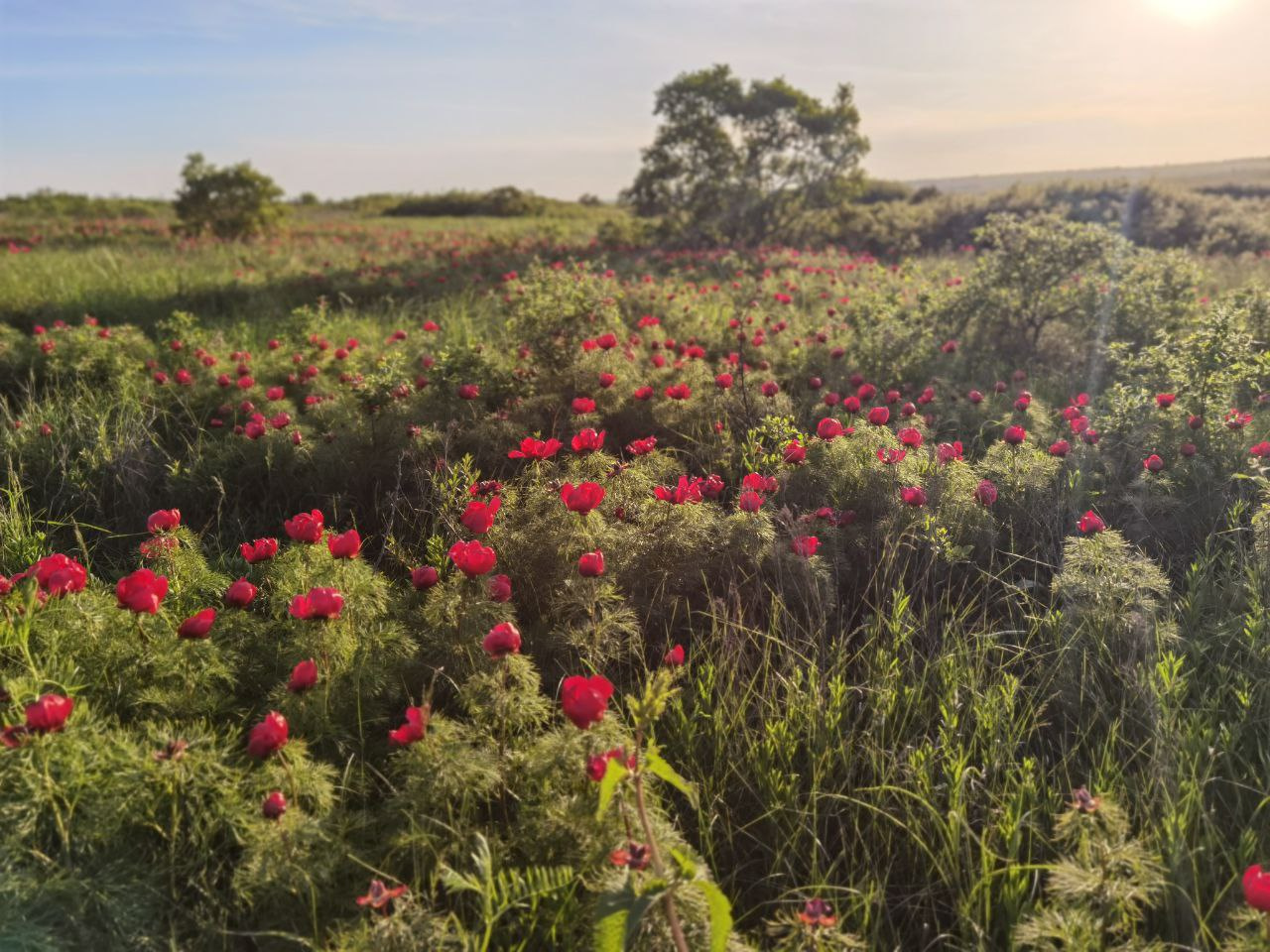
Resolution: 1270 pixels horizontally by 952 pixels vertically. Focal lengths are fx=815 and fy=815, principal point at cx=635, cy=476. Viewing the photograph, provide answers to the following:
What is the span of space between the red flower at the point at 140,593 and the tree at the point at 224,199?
47.5 feet

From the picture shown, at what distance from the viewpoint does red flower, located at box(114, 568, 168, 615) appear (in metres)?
1.96

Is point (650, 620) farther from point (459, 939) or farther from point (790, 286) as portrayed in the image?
point (790, 286)

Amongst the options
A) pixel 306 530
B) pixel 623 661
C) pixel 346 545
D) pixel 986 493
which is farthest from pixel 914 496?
pixel 306 530

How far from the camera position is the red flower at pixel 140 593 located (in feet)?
6.42

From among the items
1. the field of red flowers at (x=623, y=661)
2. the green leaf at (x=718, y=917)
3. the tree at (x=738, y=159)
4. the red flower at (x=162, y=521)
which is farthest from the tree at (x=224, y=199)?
the green leaf at (x=718, y=917)

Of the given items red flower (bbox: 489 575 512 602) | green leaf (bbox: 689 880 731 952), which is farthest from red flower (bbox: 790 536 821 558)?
green leaf (bbox: 689 880 731 952)

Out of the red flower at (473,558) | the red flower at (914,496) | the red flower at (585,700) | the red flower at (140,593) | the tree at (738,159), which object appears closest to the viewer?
the red flower at (585,700)

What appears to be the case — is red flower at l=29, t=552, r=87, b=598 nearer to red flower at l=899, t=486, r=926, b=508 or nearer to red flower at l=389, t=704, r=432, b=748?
red flower at l=389, t=704, r=432, b=748

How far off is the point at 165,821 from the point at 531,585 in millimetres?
1286

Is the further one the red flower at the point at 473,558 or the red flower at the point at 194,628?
the red flower at the point at 473,558

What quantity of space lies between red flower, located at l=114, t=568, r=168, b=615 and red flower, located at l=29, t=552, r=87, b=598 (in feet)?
0.49

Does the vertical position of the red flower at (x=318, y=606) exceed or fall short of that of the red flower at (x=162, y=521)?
it falls short

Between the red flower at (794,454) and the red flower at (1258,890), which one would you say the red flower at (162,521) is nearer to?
the red flower at (794,454)

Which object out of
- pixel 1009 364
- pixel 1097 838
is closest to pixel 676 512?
pixel 1097 838
